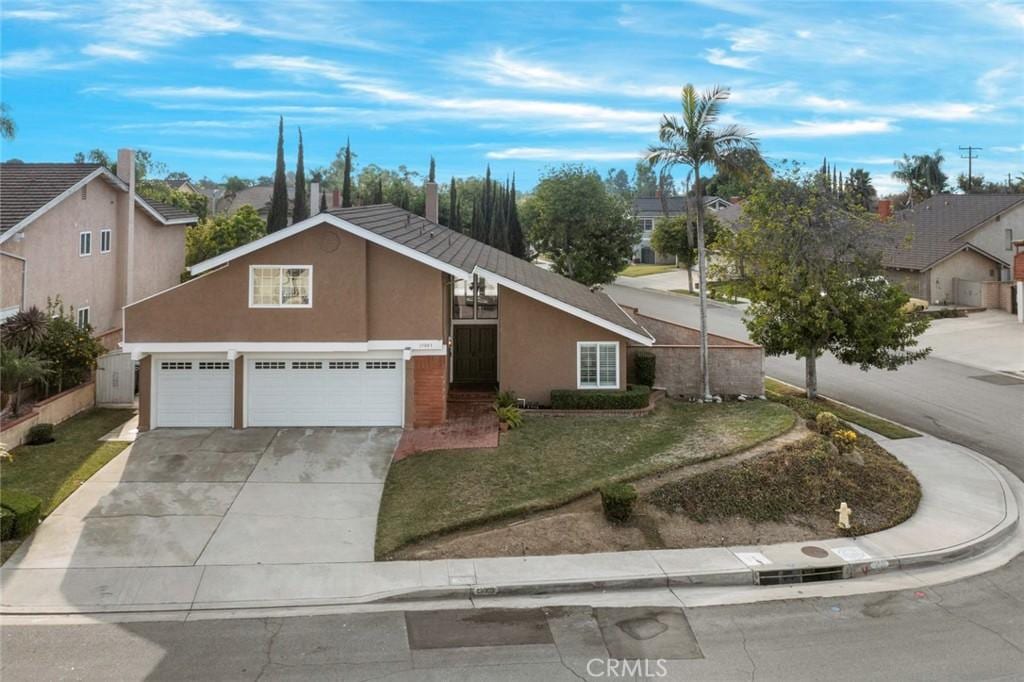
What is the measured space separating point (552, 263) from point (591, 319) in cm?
3235

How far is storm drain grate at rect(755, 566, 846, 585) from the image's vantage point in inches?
509

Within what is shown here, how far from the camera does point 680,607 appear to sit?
11930 millimetres

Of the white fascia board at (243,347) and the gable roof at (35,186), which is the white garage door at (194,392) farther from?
the gable roof at (35,186)

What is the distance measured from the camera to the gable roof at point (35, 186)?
23.6 meters

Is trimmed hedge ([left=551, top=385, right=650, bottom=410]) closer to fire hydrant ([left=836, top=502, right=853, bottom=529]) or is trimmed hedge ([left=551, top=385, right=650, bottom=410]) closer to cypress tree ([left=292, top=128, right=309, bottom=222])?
fire hydrant ([left=836, top=502, right=853, bottom=529])

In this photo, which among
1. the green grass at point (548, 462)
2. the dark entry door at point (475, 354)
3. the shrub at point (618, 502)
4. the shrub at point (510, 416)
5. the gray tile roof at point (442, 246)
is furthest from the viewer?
the dark entry door at point (475, 354)

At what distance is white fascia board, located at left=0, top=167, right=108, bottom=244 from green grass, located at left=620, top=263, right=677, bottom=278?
46.9 metres

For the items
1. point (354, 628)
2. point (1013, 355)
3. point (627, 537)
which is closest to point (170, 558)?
point (354, 628)

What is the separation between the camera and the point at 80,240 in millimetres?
27797

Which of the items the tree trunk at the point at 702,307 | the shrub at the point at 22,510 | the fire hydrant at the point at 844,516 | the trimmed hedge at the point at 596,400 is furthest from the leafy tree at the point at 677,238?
the shrub at the point at 22,510

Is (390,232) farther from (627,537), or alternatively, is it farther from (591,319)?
(627,537)

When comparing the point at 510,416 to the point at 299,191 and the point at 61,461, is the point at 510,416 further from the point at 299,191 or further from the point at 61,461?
the point at 299,191

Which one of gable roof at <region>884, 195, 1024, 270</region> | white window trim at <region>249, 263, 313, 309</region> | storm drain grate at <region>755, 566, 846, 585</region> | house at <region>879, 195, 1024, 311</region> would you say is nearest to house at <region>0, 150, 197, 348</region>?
white window trim at <region>249, 263, 313, 309</region>

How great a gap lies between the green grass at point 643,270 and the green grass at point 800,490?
167 feet
